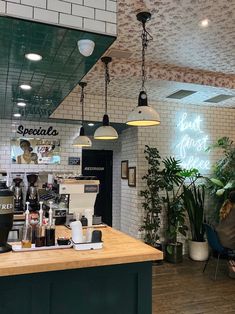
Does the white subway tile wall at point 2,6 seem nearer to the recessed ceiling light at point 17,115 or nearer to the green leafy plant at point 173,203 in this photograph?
the recessed ceiling light at point 17,115

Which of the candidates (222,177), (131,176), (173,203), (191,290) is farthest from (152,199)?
(191,290)

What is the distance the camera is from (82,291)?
82.8 inches

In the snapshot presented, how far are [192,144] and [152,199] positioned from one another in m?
1.62

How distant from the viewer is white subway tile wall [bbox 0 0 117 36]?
206cm

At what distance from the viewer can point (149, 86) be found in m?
5.20

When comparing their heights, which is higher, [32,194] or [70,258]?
[32,194]

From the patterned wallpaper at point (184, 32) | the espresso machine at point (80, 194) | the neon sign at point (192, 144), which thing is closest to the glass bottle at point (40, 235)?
the espresso machine at point (80, 194)

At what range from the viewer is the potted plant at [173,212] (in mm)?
5652

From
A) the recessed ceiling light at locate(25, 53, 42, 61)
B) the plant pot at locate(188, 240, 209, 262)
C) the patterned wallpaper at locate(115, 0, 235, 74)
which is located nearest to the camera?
the recessed ceiling light at locate(25, 53, 42, 61)

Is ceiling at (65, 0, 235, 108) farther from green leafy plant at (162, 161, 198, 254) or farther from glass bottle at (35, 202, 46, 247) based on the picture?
glass bottle at (35, 202, 46, 247)

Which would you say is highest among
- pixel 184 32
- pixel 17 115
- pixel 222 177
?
pixel 184 32

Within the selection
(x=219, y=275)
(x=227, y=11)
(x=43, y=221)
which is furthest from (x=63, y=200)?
(x=219, y=275)

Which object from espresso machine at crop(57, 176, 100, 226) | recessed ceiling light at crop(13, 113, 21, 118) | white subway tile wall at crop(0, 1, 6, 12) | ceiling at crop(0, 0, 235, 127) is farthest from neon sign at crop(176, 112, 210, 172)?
white subway tile wall at crop(0, 1, 6, 12)

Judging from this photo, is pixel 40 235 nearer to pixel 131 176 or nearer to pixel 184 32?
pixel 184 32
